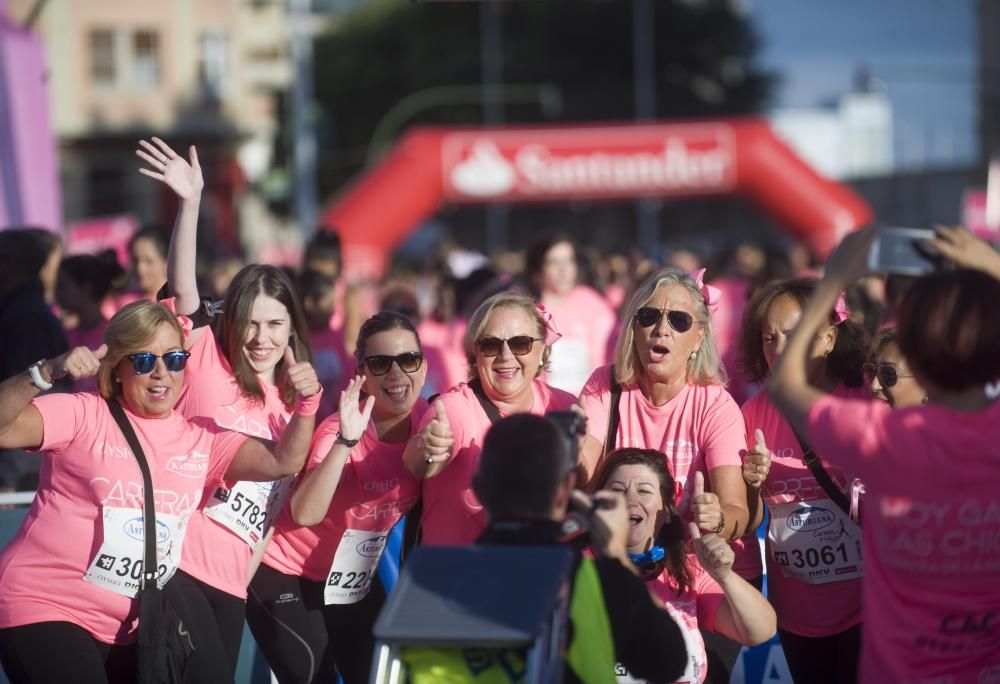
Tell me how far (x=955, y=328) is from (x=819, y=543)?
1.70m

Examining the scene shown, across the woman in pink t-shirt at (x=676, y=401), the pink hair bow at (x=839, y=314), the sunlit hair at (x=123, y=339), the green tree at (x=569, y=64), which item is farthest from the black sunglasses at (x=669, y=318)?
the green tree at (x=569, y=64)

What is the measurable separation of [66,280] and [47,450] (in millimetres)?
3306

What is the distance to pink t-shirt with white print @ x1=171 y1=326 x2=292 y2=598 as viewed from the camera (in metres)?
4.86

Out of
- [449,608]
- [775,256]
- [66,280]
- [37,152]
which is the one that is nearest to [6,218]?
[37,152]

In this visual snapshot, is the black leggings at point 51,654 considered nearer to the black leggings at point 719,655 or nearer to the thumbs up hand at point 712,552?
the thumbs up hand at point 712,552

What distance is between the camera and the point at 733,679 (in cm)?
580

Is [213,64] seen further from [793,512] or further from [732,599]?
[732,599]

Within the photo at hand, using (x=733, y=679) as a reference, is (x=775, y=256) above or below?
above

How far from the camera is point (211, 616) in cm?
474

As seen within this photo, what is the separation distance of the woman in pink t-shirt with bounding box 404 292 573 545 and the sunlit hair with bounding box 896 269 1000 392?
1600mm

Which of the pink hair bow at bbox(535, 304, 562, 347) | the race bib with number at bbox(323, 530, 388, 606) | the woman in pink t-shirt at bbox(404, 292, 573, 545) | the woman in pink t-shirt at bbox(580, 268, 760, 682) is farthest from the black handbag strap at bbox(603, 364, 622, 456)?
the race bib with number at bbox(323, 530, 388, 606)

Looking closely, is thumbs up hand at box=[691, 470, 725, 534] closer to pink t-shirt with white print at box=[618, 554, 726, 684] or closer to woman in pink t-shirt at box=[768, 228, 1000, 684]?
pink t-shirt with white print at box=[618, 554, 726, 684]

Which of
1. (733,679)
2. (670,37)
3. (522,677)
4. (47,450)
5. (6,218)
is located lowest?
(733,679)

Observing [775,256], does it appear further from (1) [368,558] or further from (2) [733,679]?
(1) [368,558]
